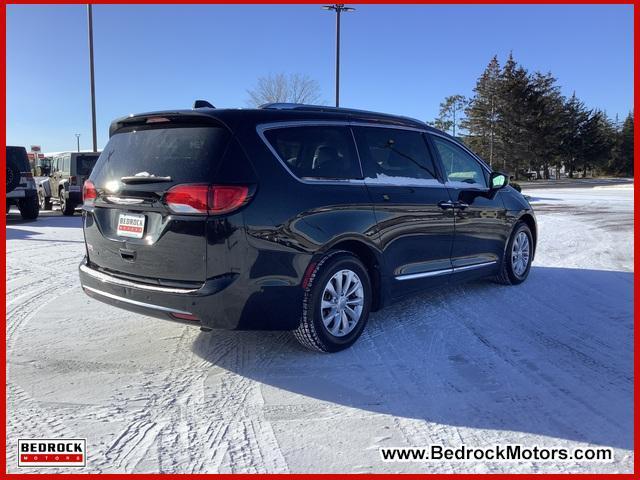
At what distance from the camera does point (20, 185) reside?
14000 millimetres

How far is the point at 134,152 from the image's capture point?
382 cm

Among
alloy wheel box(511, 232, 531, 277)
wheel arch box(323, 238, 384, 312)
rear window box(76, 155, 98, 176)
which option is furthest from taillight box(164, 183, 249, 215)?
rear window box(76, 155, 98, 176)

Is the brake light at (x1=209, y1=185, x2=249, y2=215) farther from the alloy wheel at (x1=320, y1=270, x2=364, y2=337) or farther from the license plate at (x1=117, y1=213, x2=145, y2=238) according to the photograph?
the alloy wheel at (x1=320, y1=270, x2=364, y2=337)

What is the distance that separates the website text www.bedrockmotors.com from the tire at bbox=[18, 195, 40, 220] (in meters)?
14.3

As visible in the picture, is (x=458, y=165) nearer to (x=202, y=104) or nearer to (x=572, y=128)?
(x=202, y=104)

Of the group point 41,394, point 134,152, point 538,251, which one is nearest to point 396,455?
point 41,394

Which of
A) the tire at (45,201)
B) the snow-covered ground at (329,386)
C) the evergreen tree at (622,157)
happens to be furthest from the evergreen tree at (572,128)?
the snow-covered ground at (329,386)

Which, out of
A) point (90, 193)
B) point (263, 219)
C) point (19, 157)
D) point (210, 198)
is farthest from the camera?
point (19, 157)

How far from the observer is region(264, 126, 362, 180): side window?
3660 mm

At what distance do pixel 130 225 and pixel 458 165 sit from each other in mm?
3350

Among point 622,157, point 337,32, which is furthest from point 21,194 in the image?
point 622,157

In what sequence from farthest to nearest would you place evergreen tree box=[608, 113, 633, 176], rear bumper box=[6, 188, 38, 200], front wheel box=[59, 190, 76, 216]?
evergreen tree box=[608, 113, 633, 176], front wheel box=[59, 190, 76, 216], rear bumper box=[6, 188, 38, 200]

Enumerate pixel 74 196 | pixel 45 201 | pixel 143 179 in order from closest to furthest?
pixel 143 179
pixel 74 196
pixel 45 201

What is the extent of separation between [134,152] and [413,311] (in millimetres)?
2888
